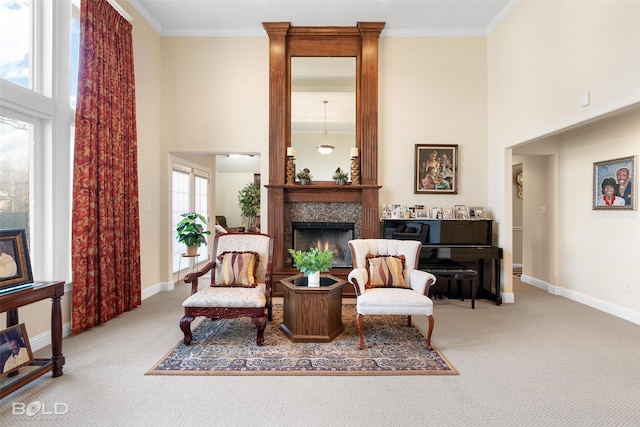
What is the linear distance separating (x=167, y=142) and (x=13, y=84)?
7.86 feet

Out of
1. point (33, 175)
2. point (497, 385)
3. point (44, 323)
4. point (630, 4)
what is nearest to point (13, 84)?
point (33, 175)

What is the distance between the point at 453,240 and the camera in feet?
15.1

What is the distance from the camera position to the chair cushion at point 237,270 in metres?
3.49

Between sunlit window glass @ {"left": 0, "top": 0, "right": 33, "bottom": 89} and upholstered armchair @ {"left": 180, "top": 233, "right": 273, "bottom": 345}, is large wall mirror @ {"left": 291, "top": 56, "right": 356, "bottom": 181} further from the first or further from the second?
sunlit window glass @ {"left": 0, "top": 0, "right": 33, "bottom": 89}

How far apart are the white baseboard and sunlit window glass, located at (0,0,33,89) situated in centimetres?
678

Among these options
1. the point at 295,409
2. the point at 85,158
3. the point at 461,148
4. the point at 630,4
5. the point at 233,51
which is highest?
the point at 233,51

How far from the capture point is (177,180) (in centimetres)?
580

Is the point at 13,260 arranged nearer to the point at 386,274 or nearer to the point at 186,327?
the point at 186,327

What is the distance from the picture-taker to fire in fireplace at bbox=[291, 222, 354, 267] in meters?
5.12

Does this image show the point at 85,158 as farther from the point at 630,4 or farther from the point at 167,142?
the point at 630,4

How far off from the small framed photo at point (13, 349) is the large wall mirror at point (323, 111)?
12.0 ft

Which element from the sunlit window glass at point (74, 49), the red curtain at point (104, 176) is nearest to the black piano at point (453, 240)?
the red curtain at point (104, 176)

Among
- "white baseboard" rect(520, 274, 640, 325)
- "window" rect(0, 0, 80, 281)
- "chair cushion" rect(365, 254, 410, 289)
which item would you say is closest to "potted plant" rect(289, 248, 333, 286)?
"chair cushion" rect(365, 254, 410, 289)

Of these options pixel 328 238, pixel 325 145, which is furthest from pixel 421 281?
pixel 325 145
